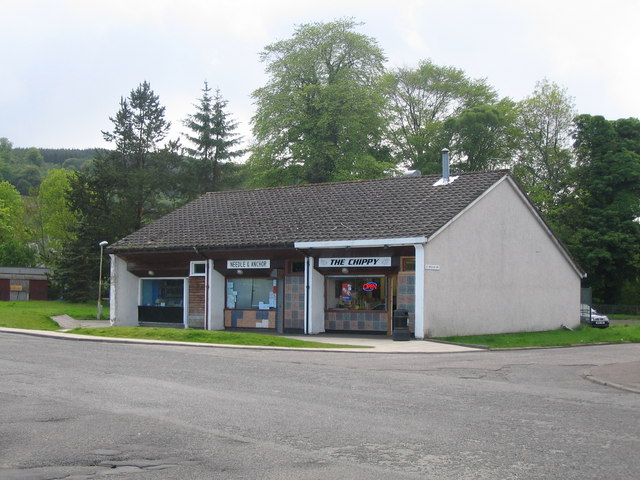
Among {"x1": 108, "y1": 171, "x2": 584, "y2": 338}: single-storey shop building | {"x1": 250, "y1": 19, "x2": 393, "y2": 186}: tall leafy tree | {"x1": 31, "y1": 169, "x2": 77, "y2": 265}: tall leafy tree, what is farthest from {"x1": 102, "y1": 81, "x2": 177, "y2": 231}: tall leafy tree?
{"x1": 108, "y1": 171, "x2": 584, "y2": 338}: single-storey shop building

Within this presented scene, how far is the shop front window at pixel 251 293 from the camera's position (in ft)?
101

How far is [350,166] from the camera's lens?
2030 inches

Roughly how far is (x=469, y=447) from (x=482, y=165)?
48377 millimetres

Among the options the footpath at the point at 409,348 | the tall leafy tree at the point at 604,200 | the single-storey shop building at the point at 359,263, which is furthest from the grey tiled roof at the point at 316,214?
the tall leafy tree at the point at 604,200

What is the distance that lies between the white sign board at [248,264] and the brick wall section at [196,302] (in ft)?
5.94

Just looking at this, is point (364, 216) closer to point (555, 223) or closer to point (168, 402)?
point (168, 402)

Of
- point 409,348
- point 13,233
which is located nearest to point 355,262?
point 409,348

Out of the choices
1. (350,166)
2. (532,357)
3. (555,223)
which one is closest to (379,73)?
(350,166)

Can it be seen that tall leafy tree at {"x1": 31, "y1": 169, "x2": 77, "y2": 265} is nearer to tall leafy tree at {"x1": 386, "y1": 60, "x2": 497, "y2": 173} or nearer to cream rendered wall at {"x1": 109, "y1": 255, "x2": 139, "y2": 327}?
tall leafy tree at {"x1": 386, "y1": 60, "x2": 497, "y2": 173}

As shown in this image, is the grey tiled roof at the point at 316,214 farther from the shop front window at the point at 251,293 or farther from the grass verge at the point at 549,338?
the grass verge at the point at 549,338

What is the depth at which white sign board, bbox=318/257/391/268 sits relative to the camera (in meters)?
27.5

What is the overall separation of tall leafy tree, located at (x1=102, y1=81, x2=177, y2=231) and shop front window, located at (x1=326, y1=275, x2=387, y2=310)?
1198 inches

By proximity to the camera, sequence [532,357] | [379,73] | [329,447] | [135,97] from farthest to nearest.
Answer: [135,97] < [379,73] < [532,357] < [329,447]

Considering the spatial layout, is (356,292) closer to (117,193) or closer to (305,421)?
(305,421)
